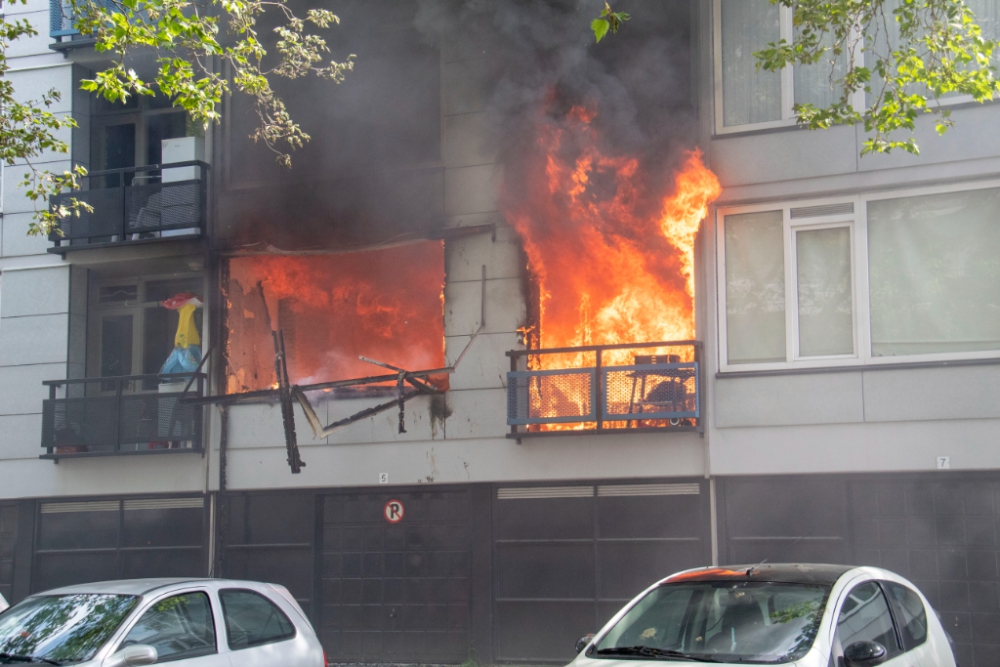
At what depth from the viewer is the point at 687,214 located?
527 inches

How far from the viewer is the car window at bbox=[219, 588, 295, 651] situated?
773cm

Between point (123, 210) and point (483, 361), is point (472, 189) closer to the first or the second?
point (483, 361)

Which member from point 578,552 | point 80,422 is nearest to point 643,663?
point 578,552

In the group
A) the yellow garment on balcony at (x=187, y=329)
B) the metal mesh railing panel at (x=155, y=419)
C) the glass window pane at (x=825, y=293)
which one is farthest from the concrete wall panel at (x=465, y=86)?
the metal mesh railing panel at (x=155, y=419)

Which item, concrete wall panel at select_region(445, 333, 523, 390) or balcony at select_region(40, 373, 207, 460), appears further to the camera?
balcony at select_region(40, 373, 207, 460)

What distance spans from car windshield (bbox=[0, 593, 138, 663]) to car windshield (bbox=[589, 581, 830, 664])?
3321 mm

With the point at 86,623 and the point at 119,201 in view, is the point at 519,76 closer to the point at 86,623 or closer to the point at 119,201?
the point at 119,201

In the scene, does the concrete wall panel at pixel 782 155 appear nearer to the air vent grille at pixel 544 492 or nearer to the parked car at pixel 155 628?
the air vent grille at pixel 544 492

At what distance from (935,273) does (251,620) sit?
8.83 meters

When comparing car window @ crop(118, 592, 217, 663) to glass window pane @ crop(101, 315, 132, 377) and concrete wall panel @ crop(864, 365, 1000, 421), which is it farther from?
glass window pane @ crop(101, 315, 132, 377)

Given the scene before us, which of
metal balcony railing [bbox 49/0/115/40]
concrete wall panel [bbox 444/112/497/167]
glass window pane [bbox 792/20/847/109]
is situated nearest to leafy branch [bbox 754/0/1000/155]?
glass window pane [bbox 792/20/847/109]

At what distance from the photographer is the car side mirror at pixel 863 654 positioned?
19.0ft

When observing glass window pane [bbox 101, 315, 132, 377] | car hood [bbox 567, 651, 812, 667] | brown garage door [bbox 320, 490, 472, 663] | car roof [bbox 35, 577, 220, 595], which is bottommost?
brown garage door [bbox 320, 490, 472, 663]

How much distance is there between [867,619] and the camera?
6.27 meters
